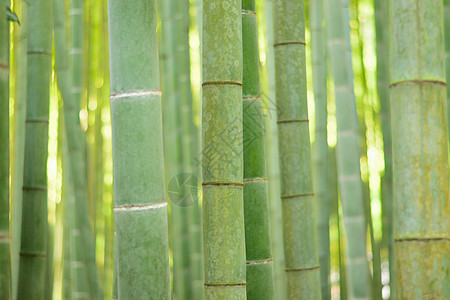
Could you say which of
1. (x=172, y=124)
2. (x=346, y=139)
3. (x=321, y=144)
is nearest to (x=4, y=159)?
(x=346, y=139)

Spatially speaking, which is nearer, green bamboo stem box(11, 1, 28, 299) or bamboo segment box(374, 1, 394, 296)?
green bamboo stem box(11, 1, 28, 299)

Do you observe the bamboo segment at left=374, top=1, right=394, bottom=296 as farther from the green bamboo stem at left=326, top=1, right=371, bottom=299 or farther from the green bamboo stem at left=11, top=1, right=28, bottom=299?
the green bamboo stem at left=11, top=1, right=28, bottom=299

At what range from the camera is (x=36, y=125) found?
1.60 m

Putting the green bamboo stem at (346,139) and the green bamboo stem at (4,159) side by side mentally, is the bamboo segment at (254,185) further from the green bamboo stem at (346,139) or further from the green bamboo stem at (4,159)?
the green bamboo stem at (346,139)

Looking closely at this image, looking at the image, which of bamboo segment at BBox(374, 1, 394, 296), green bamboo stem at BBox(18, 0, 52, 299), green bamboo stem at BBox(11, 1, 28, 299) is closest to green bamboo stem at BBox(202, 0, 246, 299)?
green bamboo stem at BBox(18, 0, 52, 299)

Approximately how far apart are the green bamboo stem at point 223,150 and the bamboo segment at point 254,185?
0.67ft

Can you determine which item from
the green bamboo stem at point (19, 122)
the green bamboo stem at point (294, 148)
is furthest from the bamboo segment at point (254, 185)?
the green bamboo stem at point (19, 122)

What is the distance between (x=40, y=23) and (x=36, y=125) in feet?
1.03

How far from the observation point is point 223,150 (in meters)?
1.11

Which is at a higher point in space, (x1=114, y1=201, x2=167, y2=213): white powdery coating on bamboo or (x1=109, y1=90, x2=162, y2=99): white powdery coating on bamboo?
(x1=109, y1=90, x2=162, y2=99): white powdery coating on bamboo

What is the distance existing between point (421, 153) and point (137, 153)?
58 cm

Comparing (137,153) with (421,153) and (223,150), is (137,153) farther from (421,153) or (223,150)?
(421,153)

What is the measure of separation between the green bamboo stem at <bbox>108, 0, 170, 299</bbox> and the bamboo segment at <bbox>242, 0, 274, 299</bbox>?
0.29 m

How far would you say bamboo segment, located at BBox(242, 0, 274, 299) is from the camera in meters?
1.34
